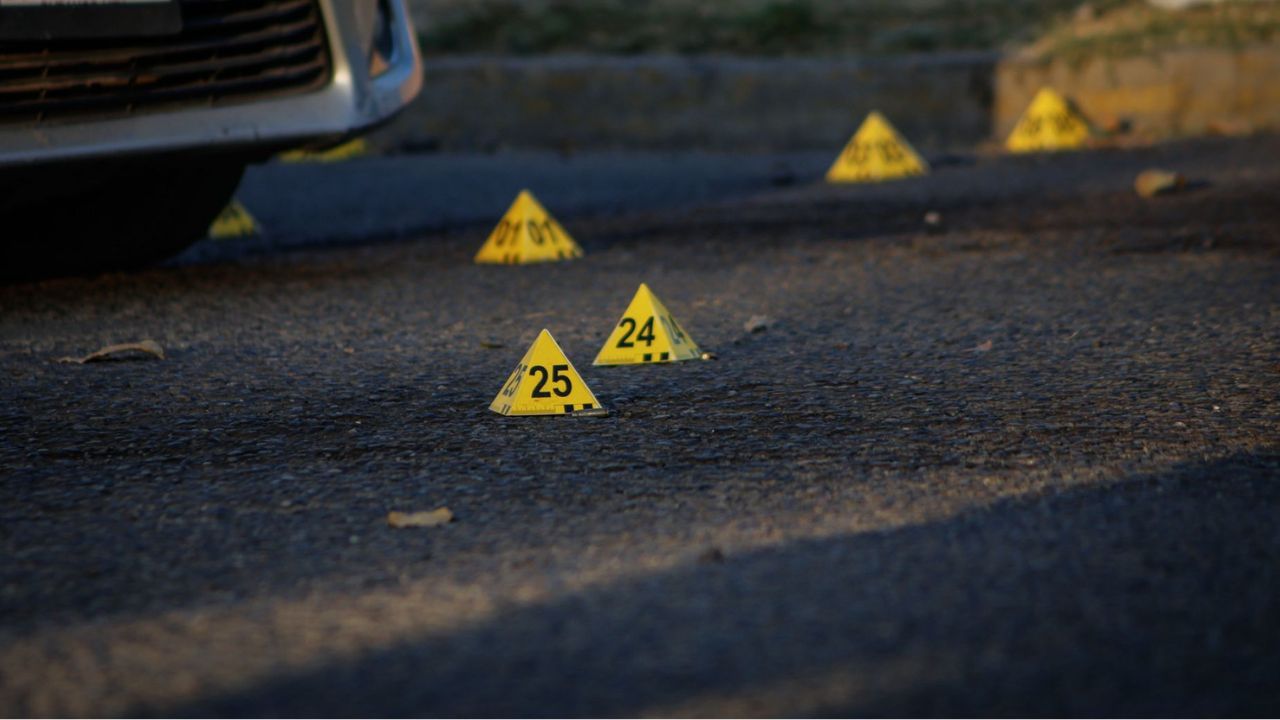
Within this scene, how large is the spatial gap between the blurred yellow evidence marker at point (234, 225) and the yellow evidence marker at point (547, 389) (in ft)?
12.5

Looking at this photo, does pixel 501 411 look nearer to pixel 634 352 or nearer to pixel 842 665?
pixel 634 352

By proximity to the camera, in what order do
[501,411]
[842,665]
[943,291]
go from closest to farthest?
1. [842,665]
2. [501,411]
3. [943,291]

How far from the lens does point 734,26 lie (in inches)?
489

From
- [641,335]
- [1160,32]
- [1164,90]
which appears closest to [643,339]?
[641,335]

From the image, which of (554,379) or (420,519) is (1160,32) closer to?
(554,379)

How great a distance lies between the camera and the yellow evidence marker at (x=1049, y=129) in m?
9.81

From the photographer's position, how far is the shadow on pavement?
6.38ft

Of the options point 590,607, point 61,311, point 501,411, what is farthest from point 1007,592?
point 61,311

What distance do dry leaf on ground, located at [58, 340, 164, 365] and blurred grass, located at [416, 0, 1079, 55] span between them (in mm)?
7851

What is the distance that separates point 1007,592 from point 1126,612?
0.55 feet

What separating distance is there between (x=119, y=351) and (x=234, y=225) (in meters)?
2.80

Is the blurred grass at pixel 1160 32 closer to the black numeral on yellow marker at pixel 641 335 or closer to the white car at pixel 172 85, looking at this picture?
the white car at pixel 172 85

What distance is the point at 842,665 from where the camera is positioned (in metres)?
2.04

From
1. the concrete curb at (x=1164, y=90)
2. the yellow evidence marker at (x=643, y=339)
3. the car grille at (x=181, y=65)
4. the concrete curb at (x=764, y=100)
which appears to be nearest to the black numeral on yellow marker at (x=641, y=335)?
the yellow evidence marker at (x=643, y=339)
